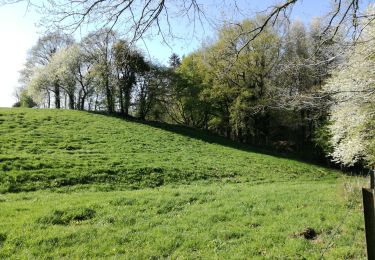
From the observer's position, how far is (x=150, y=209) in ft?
33.7

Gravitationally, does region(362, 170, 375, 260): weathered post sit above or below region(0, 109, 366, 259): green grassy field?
above

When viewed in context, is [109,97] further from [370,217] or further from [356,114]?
[370,217]

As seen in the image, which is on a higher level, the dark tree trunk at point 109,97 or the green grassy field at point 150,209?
the dark tree trunk at point 109,97

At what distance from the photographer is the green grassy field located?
23.7 ft

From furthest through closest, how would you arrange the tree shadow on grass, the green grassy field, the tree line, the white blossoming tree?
the tree line
the tree shadow on grass
the white blossoming tree
the green grassy field

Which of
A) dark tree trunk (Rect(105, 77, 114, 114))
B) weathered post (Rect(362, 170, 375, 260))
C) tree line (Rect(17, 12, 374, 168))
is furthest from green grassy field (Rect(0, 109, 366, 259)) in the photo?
dark tree trunk (Rect(105, 77, 114, 114))

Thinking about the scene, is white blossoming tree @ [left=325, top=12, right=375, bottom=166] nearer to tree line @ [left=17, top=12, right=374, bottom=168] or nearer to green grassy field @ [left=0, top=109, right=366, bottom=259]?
green grassy field @ [left=0, top=109, right=366, bottom=259]

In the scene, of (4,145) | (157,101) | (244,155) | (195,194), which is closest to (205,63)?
(157,101)

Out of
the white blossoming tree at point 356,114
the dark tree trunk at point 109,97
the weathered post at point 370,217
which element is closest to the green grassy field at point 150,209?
the weathered post at point 370,217

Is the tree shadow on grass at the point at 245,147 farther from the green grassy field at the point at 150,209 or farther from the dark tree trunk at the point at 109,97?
the green grassy field at the point at 150,209

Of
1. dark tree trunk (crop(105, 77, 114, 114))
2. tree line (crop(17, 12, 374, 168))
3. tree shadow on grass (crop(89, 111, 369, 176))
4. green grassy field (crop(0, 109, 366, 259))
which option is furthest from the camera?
dark tree trunk (crop(105, 77, 114, 114))

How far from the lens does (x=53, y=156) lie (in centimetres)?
1819

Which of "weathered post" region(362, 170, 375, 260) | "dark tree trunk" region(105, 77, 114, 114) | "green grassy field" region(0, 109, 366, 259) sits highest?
"dark tree trunk" region(105, 77, 114, 114)

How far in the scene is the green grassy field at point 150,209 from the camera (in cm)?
723
